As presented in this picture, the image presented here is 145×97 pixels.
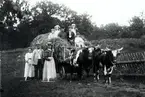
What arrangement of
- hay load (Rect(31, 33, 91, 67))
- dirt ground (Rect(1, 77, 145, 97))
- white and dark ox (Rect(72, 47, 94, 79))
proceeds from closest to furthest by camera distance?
dirt ground (Rect(1, 77, 145, 97)), white and dark ox (Rect(72, 47, 94, 79)), hay load (Rect(31, 33, 91, 67))

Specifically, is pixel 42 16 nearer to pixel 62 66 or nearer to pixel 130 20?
pixel 62 66

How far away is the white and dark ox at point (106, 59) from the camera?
544 inches

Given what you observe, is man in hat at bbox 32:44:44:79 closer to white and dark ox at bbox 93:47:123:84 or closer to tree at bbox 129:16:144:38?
white and dark ox at bbox 93:47:123:84

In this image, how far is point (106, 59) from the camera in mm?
14156

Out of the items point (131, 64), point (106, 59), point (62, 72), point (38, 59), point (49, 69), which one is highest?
point (38, 59)

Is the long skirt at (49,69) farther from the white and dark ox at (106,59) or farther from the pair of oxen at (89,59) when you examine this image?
the white and dark ox at (106,59)

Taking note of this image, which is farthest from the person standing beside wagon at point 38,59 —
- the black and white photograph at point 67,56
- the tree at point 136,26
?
the tree at point 136,26

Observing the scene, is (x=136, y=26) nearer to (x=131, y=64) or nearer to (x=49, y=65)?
(x=131, y=64)

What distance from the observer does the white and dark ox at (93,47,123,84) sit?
544 inches

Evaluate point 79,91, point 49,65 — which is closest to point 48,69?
point 49,65

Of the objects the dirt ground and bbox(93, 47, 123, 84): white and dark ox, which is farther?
bbox(93, 47, 123, 84): white and dark ox

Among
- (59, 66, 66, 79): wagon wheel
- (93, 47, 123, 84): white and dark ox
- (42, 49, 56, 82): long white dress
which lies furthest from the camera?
(59, 66, 66, 79): wagon wheel

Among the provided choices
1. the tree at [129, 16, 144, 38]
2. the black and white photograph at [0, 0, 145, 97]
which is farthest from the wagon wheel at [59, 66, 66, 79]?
the tree at [129, 16, 144, 38]

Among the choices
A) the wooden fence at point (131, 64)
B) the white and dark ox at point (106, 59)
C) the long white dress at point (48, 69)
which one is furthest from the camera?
the long white dress at point (48, 69)
